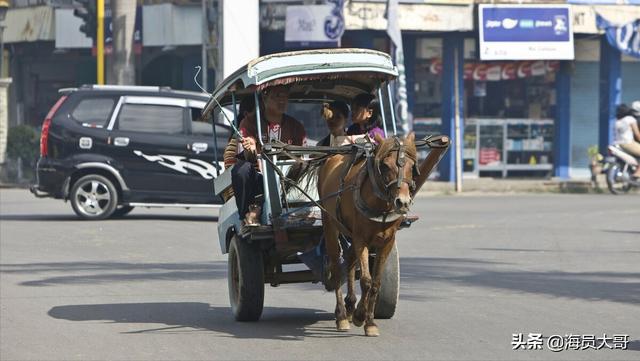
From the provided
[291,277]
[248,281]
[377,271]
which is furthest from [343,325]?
[291,277]

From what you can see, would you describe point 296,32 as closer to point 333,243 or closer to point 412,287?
point 412,287

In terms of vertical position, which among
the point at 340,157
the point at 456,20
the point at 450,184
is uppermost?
the point at 456,20

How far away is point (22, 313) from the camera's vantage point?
11.2m

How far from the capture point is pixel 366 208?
29.8ft

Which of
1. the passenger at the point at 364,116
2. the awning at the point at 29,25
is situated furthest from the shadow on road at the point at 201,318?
the awning at the point at 29,25

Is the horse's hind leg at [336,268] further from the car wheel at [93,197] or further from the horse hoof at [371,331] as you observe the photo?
the car wheel at [93,197]

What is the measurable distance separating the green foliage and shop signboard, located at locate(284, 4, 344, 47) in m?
8.19

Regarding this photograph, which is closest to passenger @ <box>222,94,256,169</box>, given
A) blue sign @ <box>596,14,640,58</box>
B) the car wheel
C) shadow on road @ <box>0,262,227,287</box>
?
shadow on road @ <box>0,262,227,287</box>

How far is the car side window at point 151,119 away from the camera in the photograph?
820 inches

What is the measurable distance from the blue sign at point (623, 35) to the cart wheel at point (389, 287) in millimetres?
28561

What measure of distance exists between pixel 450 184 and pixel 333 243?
27156 millimetres

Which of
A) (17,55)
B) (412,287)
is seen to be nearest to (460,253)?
(412,287)

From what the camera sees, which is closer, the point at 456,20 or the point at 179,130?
the point at 179,130

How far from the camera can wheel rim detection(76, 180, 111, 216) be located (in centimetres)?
2088
